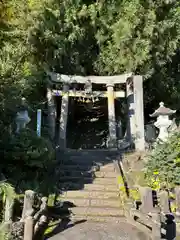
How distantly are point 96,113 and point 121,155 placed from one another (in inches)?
184

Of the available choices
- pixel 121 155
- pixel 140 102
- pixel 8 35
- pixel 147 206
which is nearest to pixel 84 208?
pixel 147 206

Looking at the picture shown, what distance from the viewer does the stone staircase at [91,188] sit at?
4875mm

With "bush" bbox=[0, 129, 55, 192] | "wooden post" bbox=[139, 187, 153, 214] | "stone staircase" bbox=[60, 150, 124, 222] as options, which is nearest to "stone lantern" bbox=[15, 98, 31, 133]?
"bush" bbox=[0, 129, 55, 192]

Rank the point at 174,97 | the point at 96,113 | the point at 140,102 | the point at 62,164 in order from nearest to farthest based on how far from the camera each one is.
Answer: the point at 62,164, the point at 140,102, the point at 174,97, the point at 96,113

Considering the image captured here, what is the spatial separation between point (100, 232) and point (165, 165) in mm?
2293

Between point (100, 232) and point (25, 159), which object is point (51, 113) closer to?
point (25, 159)

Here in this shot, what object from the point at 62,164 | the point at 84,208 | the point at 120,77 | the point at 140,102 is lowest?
the point at 84,208

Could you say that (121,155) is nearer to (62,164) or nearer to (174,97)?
(62,164)

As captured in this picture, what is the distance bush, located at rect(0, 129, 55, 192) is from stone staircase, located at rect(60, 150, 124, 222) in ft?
2.20

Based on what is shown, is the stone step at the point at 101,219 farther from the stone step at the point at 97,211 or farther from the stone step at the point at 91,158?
the stone step at the point at 91,158

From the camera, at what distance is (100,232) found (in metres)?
4.19

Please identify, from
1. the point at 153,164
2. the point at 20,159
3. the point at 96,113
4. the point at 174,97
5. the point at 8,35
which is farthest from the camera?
the point at 96,113

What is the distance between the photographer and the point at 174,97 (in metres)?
10.5

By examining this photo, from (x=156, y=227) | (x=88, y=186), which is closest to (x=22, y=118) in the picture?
(x=88, y=186)
